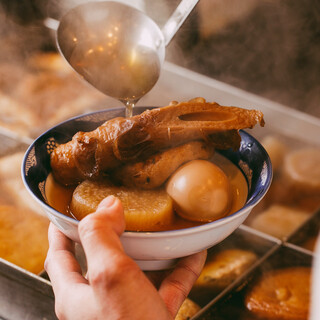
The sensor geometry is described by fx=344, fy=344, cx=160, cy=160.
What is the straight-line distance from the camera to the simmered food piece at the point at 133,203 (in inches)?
42.2

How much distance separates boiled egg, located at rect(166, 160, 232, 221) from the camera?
1124mm

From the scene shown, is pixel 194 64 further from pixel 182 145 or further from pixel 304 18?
pixel 182 145

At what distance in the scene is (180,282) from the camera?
115cm

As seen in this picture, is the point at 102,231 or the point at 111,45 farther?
the point at 111,45

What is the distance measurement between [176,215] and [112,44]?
846 millimetres

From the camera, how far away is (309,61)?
2064mm

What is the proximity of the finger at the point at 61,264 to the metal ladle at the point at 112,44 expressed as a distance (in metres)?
0.65

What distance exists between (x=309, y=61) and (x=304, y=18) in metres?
0.29

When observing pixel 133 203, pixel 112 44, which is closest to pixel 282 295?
pixel 133 203

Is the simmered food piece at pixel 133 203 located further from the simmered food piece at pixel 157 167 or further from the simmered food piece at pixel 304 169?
the simmered food piece at pixel 304 169

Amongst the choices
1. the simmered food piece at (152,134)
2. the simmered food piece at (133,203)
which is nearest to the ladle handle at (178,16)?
the simmered food piece at (152,134)

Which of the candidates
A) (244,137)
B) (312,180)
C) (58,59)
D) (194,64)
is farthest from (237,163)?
(58,59)

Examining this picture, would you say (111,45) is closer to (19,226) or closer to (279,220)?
(19,226)

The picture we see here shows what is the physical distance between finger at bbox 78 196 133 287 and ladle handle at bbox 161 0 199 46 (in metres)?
0.94
